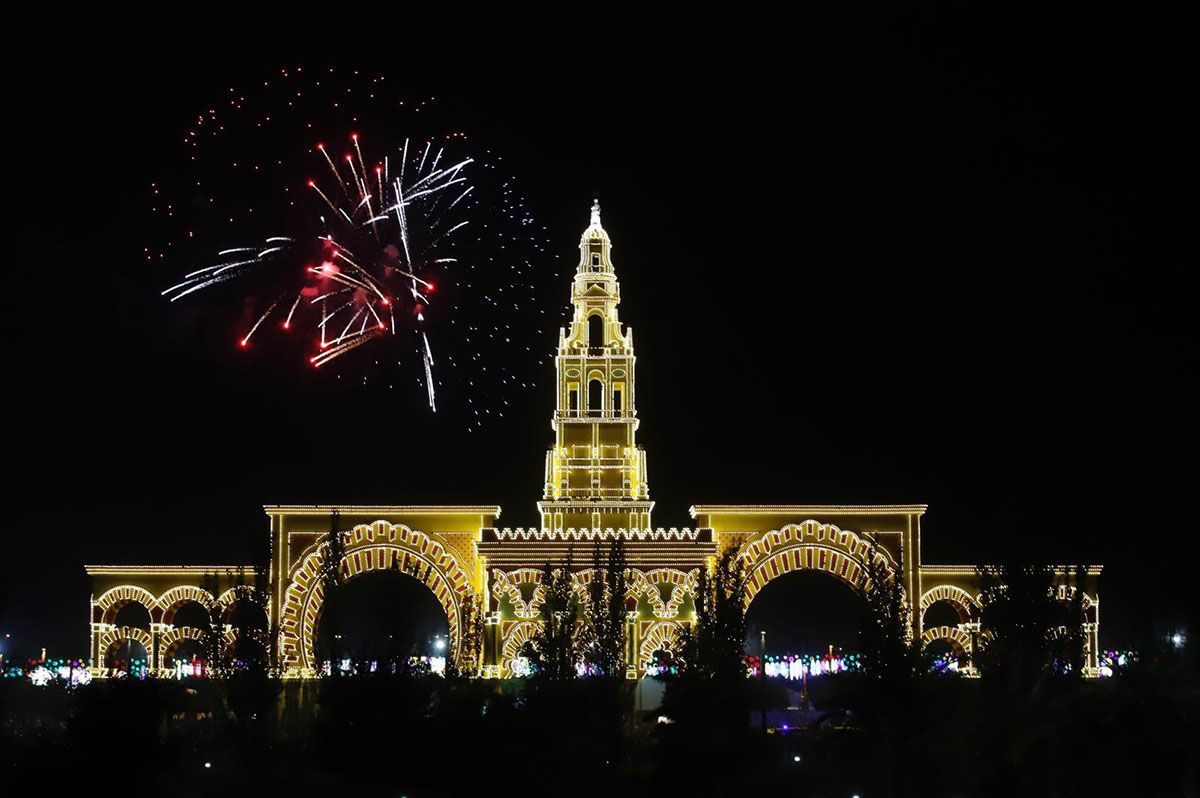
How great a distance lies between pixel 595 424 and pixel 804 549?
8969mm

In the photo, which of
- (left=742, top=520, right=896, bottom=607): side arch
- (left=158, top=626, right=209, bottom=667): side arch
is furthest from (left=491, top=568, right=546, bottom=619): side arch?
(left=158, top=626, right=209, bottom=667): side arch

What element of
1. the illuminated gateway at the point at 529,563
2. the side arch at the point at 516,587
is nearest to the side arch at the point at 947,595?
the illuminated gateway at the point at 529,563

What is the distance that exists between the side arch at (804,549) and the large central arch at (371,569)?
10058 millimetres

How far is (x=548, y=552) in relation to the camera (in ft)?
225

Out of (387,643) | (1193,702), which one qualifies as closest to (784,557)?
(387,643)

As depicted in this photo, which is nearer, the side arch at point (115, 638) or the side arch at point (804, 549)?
the side arch at point (804, 549)

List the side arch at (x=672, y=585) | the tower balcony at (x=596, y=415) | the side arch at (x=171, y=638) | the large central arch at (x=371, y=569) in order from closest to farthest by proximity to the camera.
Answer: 1. the side arch at (x=672, y=585)
2. the large central arch at (x=371, y=569)
3. the side arch at (x=171, y=638)
4. the tower balcony at (x=596, y=415)

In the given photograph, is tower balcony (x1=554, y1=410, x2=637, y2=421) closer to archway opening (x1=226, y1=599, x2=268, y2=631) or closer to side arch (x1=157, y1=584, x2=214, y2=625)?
side arch (x1=157, y1=584, x2=214, y2=625)

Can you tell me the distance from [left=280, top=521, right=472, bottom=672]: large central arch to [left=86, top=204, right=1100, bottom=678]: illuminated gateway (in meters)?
0.04

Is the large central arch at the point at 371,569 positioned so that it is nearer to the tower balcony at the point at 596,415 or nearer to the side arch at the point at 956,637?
the tower balcony at the point at 596,415

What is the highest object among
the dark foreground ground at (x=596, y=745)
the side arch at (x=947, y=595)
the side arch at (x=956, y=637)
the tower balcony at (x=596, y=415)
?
the tower balcony at (x=596, y=415)

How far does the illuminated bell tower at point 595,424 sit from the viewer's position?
71.2 m

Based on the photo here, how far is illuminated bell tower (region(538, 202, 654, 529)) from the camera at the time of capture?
234 feet

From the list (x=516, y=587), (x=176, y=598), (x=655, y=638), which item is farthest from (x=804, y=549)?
(x=176, y=598)
